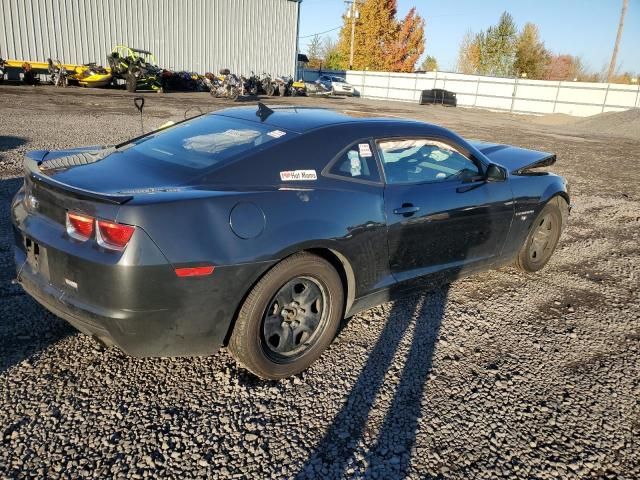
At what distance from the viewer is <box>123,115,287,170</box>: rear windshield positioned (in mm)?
2875

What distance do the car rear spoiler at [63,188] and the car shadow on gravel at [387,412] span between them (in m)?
1.50

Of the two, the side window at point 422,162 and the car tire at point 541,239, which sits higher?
the side window at point 422,162

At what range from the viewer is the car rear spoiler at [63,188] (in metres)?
2.29

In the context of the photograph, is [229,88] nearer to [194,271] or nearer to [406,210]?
[406,210]

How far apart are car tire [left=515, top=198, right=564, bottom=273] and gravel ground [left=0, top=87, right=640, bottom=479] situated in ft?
1.73

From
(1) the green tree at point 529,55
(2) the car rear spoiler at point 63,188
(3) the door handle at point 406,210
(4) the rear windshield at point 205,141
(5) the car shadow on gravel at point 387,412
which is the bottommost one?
(5) the car shadow on gravel at point 387,412

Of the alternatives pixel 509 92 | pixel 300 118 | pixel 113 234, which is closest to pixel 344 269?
pixel 300 118

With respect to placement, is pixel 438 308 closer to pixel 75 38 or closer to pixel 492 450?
pixel 492 450

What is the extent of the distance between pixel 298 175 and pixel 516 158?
108 inches

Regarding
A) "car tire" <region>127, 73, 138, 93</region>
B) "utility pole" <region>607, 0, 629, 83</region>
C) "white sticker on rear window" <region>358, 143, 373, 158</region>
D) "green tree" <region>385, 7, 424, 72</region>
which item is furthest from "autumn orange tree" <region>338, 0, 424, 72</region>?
"white sticker on rear window" <region>358, 143, 373, 158</region>

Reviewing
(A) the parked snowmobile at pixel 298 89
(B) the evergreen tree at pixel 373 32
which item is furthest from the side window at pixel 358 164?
(B) the evergreen tree at pixel 373 32

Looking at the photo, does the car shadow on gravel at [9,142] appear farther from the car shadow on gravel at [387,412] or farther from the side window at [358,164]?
the car shadow on gravel at [387,412]

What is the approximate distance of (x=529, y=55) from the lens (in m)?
52.0

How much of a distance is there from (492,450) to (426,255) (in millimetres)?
1382
